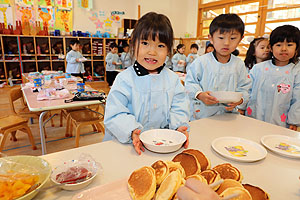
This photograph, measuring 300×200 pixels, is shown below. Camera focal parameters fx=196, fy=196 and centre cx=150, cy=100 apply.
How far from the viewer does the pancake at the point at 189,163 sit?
66 centimetres

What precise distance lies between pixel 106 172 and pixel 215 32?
3.75 ft

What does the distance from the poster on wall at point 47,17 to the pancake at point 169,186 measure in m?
7.25

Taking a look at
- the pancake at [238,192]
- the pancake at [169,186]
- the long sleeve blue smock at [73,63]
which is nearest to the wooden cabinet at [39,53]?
the long sleeve blue smock at [73,63]

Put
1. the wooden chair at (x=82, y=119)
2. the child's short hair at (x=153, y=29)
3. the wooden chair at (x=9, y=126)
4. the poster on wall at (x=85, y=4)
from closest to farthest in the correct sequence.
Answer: the child's short hair at (x=153, y=29), the wooden chair at (x=9, y=126), the wooden chair at (x=82, y=119), the poster on wall at (x=85, y=4)

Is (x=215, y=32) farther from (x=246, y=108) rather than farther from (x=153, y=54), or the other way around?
(x=246, y=108)

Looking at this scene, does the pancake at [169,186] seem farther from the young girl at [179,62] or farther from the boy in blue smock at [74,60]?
the young girl at [179,62]

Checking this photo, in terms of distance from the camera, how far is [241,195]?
20.5 inches

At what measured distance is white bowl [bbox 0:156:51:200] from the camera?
2.05ft

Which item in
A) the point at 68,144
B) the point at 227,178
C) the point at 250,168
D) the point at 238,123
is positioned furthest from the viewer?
the point at 68,144

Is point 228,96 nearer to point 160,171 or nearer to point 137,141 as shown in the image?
point 137,141

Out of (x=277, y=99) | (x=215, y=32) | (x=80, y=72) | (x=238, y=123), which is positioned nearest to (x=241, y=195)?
(x=238, y=123)

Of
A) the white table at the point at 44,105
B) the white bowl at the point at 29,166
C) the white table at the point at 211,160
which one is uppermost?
the white bowl at the point at 29,166

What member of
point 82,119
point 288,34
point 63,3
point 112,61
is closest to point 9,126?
point 82,119

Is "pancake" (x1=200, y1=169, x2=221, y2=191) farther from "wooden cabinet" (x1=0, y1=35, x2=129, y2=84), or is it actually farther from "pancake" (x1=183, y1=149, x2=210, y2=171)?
"wooden cabinet" (x1=0, y1=35, x2=129, y2=84)
